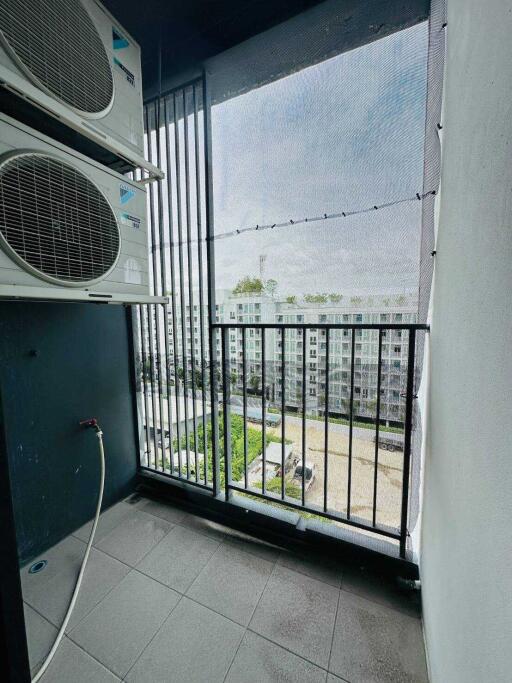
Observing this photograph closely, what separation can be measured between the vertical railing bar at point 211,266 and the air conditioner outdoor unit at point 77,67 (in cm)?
37

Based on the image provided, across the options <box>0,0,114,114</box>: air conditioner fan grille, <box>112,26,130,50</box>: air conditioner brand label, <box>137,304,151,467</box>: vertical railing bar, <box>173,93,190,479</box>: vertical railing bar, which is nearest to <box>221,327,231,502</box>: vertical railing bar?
<box>173,93,190,479</box>: vertical railing bar

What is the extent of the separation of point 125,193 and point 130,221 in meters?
0.12

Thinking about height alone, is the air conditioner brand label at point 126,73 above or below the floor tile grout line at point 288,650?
above

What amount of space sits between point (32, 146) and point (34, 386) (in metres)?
1.07

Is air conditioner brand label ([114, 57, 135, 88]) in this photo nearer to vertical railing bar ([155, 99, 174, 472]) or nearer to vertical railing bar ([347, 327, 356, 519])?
vertical railing bar ([155, 99, 174, 472])

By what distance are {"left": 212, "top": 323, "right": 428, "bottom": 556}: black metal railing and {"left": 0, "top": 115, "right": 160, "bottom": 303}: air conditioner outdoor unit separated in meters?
0.64

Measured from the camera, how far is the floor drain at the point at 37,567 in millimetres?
1277

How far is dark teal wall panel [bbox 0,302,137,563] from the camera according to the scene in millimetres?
1265

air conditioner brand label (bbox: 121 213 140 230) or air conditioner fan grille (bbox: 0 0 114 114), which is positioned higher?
air conditioner fan grille (bbox: 0 0 114 114)

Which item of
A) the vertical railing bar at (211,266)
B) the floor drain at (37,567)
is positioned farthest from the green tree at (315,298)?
the floor drain at (37,567)

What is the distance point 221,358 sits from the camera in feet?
5.19

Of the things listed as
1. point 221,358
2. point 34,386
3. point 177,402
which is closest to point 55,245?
point 34,386

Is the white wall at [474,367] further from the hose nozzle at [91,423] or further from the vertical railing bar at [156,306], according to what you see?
the hose nozzle at [91,423]

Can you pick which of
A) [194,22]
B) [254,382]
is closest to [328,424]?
[254,382]
